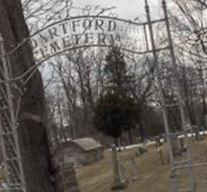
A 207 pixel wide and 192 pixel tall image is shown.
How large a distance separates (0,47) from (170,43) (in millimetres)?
2188

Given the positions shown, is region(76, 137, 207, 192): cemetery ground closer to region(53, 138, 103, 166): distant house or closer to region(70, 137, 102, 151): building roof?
region(53, 138, 103, 166): distant house

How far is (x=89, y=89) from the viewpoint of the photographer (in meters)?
50.3

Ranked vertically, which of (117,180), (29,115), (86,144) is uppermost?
(86,144)

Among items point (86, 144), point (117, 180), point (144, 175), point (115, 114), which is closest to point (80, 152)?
point (86, 144)

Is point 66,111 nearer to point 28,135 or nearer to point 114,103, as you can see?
point 114,103

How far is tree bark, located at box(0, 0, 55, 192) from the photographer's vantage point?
8.95m

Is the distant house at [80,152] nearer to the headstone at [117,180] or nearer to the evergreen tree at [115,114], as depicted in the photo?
the evergreen tree at [115,114]

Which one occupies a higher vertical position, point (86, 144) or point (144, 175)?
point (86, 144)

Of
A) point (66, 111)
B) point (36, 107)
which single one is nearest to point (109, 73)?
point (66, 111)

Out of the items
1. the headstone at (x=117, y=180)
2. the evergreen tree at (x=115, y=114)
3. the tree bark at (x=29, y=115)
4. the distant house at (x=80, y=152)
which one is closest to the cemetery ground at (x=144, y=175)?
the headstone at (x=117, y=180)

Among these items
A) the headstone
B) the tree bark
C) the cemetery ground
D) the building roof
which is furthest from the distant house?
the tree bark

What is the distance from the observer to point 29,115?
9039 millimetres

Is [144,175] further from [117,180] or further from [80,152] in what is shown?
[80,152]

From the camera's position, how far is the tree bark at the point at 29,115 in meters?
8.95
